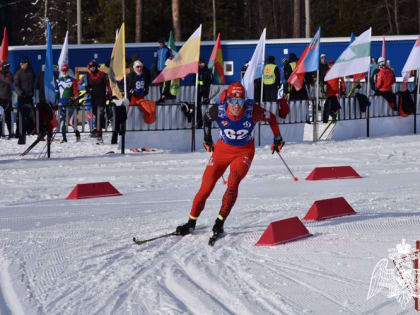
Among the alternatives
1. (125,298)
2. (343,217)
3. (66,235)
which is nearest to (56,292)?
(125,298)

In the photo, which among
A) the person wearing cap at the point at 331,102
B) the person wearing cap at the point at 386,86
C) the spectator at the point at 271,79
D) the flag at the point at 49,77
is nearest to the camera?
the flag at the point at 49,77

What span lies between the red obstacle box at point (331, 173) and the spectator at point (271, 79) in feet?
29.3

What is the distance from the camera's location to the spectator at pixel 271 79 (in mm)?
25406

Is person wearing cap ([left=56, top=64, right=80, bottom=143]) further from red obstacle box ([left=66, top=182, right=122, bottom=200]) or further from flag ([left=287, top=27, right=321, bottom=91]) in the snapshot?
red obstacle box ([left=66, top=182, right=122, bottom=200])

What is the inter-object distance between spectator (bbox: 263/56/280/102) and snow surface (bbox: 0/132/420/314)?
6518 millimetres

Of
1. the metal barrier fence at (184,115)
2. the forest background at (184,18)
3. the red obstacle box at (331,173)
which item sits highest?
the forest background at (184,18)

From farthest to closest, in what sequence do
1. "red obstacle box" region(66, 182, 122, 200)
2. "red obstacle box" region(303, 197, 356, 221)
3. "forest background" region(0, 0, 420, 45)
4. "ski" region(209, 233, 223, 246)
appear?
"forest background" region(0, 0, 420, 45) < "red obstacle box" region(66, 182, 122, 200) < "red obstacle box" region(303, 197, 356, 221) < "ski" region(209, 233, 223, 246)

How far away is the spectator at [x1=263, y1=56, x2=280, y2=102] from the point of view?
83.4 feet

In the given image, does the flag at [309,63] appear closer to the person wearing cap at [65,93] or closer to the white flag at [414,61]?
the white flag at [414,61]

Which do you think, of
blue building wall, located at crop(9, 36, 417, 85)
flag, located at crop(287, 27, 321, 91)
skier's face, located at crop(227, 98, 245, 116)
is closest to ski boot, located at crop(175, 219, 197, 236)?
skier's face, located at crop(227, 98, 245, 116)

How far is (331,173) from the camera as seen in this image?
54.0 ft

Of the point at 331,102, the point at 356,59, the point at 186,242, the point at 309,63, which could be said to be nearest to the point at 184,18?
the point at 331,102

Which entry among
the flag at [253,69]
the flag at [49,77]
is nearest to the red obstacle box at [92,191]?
the flag at [49,77]

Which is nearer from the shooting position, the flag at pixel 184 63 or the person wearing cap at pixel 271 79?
the flag at pixel 184 63
